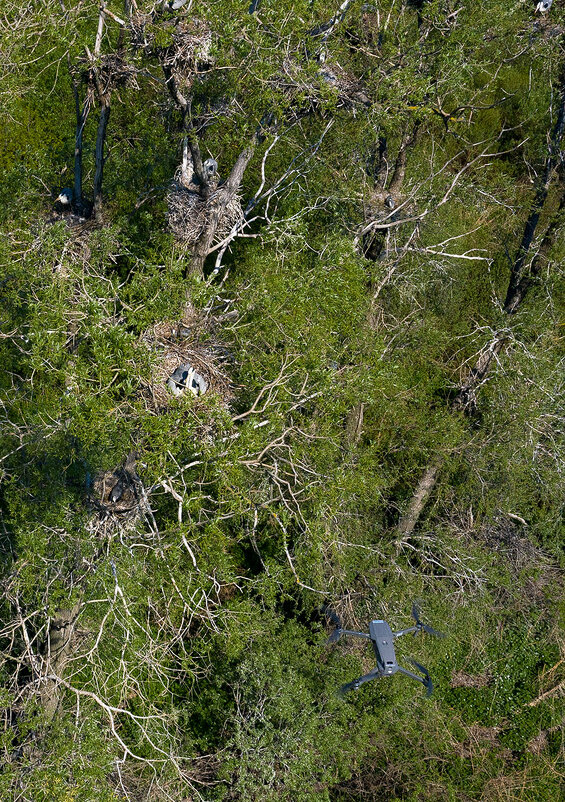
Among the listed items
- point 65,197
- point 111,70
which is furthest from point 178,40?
point 65,197

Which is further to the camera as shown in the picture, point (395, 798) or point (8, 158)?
point (8, 158)

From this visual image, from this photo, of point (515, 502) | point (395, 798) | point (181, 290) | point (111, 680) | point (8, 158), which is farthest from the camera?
point (8, 158)

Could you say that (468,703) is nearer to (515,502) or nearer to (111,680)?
(515,502)

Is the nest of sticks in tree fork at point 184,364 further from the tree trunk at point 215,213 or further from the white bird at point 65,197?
the white bird at point 65,197

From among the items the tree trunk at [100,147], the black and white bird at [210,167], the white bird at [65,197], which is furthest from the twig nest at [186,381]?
the white bird at [65,197]

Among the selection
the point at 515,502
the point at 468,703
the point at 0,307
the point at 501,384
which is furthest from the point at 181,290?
the point at 468,703

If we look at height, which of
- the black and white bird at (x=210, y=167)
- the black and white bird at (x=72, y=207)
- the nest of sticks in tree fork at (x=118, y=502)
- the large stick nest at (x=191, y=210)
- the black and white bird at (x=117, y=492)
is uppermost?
the black and white bird at (x=210, y=167)

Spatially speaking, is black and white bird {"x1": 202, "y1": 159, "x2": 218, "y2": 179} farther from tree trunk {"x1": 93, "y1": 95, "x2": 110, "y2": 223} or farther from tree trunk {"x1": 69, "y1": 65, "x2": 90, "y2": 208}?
tree trunk {"x1": 69, "y1": 65, "x2": 90, "y2": 208}
